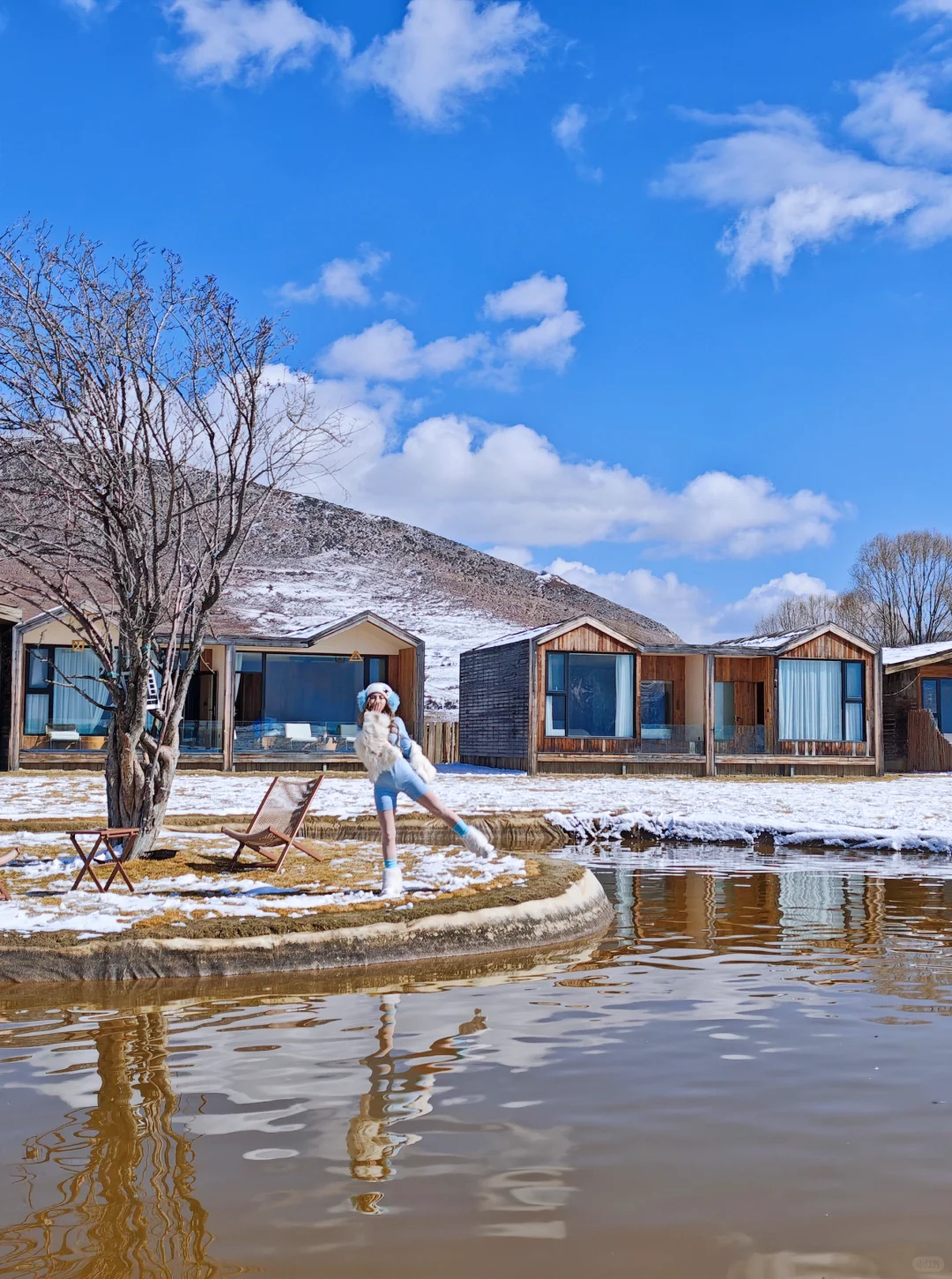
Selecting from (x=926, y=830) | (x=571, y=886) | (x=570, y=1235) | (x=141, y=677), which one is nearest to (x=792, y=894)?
(x=571, y=886)

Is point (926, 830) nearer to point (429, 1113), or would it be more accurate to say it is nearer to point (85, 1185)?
point (429, 1113)

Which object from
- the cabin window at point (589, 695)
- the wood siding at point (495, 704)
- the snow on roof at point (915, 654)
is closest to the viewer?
the cabin window at point (589, 695)

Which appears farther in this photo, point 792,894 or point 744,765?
point 744,765

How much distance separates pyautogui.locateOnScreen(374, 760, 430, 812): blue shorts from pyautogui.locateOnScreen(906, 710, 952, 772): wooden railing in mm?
27371

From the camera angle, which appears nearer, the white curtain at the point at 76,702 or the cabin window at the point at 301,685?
the white curtain at the point at 76,702

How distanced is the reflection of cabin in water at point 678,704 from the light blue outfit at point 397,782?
63.9 feet

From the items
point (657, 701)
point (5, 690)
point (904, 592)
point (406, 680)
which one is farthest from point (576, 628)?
point (904, 592)

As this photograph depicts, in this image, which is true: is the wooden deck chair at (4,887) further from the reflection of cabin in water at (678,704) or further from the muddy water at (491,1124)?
the reflection of cabin in water at (678,704)

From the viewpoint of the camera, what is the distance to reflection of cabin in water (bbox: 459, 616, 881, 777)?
28.4 meters

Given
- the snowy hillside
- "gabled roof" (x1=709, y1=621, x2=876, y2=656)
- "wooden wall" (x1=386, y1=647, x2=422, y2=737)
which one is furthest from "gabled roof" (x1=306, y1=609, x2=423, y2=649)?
the snowy hillside

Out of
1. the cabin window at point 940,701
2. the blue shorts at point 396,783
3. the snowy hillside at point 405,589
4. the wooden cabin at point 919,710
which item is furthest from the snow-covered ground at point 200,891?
the snowy hillside at point 405,589

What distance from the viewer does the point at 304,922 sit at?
6965mm

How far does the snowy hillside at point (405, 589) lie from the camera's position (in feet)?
335

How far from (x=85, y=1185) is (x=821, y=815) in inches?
560
